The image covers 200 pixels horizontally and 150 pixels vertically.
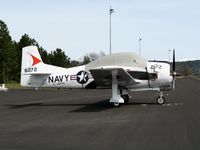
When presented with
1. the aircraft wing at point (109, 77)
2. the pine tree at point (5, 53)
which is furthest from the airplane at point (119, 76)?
the pine tree at point (5, 53)

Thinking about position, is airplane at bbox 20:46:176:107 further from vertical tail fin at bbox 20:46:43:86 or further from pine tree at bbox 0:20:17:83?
pine tree at bbox 0:20:17:83

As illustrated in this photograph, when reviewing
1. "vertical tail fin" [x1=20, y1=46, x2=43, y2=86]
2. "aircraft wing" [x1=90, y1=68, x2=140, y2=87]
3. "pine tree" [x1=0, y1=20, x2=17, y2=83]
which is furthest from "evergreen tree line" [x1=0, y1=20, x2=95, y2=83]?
"aircraft wing" [x1=90, y1=68, x2=140, y2=87]

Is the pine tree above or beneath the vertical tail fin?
above

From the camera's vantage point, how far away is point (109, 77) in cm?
1934

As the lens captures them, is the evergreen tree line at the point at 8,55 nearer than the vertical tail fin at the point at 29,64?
No

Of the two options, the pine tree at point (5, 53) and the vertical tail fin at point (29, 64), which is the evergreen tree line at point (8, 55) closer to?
the pine tree at point (5, 53)

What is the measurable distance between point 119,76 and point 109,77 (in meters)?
0.59

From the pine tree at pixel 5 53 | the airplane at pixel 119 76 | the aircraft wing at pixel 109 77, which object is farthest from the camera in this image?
the pine tree at pixel 5 53

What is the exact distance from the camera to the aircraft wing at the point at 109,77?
18188 millimetres

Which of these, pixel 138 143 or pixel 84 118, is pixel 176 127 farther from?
pixel 84 118

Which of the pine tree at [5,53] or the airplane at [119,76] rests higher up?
the pine tree at [5,53]

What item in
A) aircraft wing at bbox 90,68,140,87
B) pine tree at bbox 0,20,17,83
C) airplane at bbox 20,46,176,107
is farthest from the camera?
pine tree at bbox 0,20,17,83

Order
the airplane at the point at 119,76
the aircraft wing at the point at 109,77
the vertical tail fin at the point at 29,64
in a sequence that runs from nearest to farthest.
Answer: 1. the aircraft wing at the point at 109,77
2. the airplane at the point at 119,76
3. the vertical tail fin at the point at 29,64

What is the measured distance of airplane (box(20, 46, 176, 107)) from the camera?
18922 millimetres
